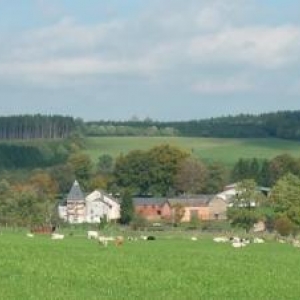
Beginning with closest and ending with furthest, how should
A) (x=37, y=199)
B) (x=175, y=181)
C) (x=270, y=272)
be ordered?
(x=270, y=272) → (x=37, y=199) → (x=175, y=181)

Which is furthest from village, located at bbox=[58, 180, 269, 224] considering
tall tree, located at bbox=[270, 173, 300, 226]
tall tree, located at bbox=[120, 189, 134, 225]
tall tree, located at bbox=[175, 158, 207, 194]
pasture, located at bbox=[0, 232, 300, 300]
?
pasture, located at bbox=[0, 232, 300, 300]

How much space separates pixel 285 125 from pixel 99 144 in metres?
36.7

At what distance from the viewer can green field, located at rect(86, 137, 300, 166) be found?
6344 inches

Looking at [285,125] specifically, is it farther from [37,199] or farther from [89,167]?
[37,199]

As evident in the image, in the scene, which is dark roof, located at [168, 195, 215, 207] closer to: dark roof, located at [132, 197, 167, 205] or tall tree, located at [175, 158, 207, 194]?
dark roof, located at [132, 197, 167, 205]

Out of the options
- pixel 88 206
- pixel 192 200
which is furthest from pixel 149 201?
pixel 88 206

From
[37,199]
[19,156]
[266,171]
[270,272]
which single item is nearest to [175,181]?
[266,171]

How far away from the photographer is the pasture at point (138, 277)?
18.3 m

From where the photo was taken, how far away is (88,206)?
122750 millimetres

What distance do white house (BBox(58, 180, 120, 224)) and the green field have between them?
102 feet

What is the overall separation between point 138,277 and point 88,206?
102 metres

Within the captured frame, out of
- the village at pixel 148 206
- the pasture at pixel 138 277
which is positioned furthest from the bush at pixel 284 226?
the pasture at pixel 138 277

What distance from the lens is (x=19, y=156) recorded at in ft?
529

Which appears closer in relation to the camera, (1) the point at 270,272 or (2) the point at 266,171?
(1) the point at 270,272
